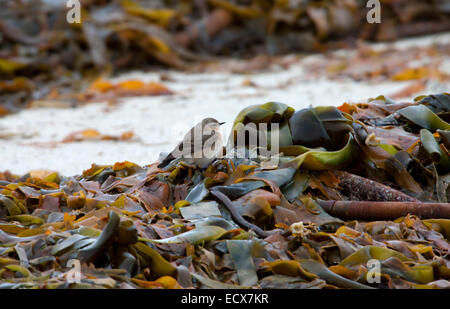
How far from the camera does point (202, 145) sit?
6.02ft

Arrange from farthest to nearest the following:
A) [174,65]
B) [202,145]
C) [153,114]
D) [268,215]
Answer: [174,65], [153,114], [202,145], [268,215]

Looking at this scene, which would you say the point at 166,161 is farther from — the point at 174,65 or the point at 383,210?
the point at 174,65

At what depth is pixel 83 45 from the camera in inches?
210

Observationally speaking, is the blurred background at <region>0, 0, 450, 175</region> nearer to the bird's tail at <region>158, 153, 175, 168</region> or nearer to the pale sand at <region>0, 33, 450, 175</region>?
the pale sand at <region>0, 33, 450, 175</region>

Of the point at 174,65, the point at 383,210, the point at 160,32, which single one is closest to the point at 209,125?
the point at 383,210

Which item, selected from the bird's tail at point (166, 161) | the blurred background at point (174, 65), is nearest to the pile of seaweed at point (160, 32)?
the blurred background at point (174, 65)

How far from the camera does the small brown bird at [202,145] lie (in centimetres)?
181

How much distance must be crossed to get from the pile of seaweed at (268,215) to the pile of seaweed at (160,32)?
2.71m

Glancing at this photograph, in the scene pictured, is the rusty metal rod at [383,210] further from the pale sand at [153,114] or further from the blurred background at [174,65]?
the blurred background at [174,65]

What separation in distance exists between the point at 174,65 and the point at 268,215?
157 inches

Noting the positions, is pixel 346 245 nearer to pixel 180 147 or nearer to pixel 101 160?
Result: pixel 180 147

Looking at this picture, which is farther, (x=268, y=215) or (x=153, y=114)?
(x=153, y=114)

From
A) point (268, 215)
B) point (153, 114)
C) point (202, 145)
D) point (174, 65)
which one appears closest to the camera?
point (268, 215)

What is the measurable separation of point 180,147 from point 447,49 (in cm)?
419
